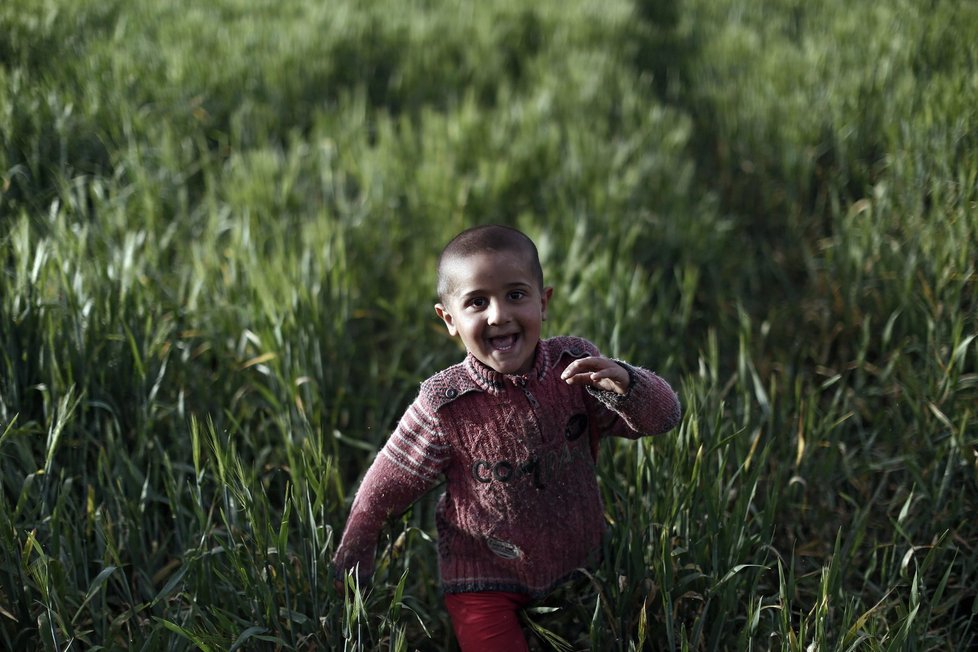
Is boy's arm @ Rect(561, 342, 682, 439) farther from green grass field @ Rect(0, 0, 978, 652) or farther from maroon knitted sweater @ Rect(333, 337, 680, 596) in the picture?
green grass field @ Rect(0, 0, 978, 652)

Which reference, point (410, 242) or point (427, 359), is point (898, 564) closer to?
point (427, 359)

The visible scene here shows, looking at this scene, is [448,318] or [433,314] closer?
[448,318]

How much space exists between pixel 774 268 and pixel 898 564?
1303 millimetres

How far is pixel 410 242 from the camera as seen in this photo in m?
3.02

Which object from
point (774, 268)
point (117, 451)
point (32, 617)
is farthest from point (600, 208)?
point (32, 617)

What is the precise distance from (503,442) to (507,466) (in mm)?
45

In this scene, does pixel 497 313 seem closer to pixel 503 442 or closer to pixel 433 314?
pixel 503 442

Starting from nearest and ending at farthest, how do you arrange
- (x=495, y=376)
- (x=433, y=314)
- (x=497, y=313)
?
1. (x=497, y=313)
2. (x=495, y=376)
3. (x=433, y=314)

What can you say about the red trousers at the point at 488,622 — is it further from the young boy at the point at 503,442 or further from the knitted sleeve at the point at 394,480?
the knitted sleeve at the point at 394,480

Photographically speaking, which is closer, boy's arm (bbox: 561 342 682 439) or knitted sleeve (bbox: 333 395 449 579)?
boy's arm (bbox: 561 342 682 439)

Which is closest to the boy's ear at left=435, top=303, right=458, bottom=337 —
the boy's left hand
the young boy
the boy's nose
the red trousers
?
the young boy

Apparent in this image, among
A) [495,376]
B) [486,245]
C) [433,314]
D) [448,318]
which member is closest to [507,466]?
[495,376]

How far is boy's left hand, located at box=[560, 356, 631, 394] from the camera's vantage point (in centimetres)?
136

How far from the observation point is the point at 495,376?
4.77 feet
